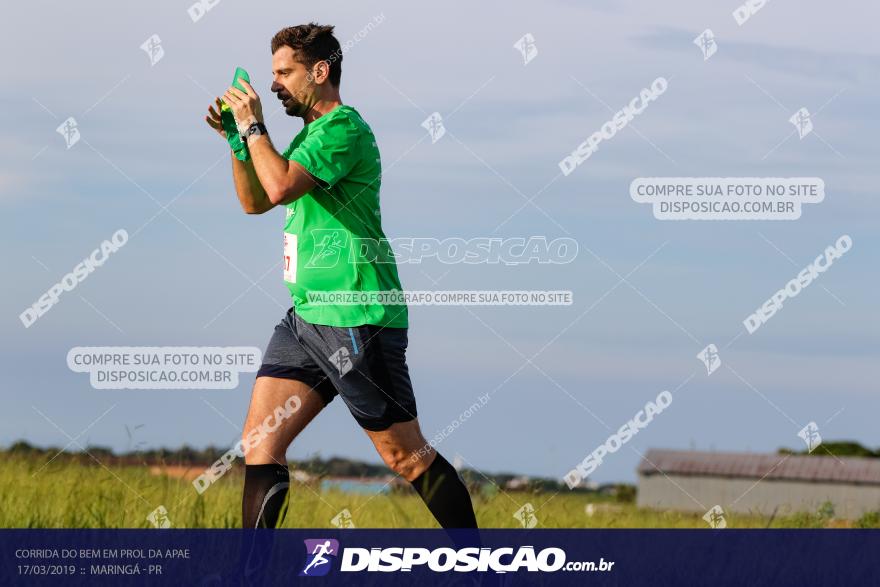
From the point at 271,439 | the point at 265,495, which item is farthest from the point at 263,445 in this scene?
the point at 265,495

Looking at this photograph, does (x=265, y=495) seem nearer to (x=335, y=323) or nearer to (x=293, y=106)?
(x=335, y=323)

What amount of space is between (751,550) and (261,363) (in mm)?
2630

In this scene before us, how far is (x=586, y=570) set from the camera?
504 centimetres

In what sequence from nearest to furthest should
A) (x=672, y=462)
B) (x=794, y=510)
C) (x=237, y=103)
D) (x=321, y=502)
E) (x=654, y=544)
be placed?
(x=237, y=103) < (x=654, y=544) < (x=321, y=502) < (x=794, y=510) < (x=672, y=462)

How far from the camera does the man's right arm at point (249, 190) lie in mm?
→ 4824

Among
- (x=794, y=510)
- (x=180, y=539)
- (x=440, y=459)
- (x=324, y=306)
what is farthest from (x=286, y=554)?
(x=794, y=510)

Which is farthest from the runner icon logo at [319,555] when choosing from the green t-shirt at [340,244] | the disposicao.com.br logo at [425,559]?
the green t-shirt at [340,244]

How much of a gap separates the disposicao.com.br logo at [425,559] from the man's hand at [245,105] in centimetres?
178

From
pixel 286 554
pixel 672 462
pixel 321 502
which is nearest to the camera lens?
pixel 286 554

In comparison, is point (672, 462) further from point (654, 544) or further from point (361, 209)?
point (361, 209)

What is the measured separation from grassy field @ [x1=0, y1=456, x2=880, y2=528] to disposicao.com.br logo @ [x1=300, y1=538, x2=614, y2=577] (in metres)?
0.57

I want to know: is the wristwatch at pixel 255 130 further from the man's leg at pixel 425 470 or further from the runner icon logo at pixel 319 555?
the runner icon logo at pixel 319 555

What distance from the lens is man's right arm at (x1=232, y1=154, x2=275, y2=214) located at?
190 inches

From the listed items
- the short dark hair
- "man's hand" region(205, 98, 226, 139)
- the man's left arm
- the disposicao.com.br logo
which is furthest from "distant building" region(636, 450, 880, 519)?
the man's left arm
